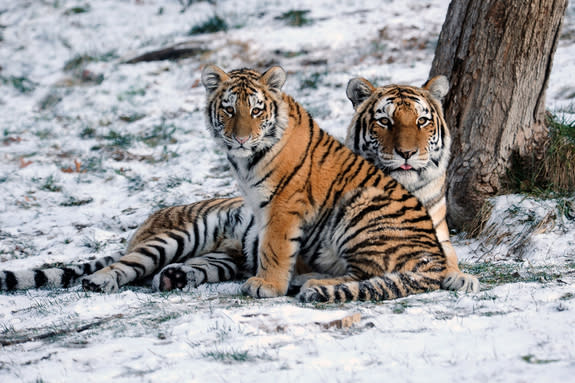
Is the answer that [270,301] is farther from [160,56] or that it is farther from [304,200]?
[160,56]

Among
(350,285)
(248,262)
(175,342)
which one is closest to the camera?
(175,342)

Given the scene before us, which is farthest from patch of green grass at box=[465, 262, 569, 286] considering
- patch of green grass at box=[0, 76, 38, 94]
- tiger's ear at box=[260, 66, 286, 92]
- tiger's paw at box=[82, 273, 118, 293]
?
patch of green grass at box=[0, 76, 38, 94]

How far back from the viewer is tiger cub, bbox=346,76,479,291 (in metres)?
4.66

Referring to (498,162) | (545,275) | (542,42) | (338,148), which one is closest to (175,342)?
(338,148)

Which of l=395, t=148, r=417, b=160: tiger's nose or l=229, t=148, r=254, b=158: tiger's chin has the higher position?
l=229, t=148, r=254, b=158: tiger's chin

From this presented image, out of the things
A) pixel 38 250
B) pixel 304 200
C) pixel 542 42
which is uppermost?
pixel 542 42

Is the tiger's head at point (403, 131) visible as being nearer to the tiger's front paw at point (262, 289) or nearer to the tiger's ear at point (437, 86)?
the tiger's ear at point (437, 86)

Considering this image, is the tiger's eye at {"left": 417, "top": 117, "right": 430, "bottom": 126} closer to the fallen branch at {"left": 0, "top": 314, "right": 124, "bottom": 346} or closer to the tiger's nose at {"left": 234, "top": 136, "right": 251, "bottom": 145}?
the tiger's nose at {"left": 234, "top": 136, "right": 251, "bottom": 145}

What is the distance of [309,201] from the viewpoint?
4352mm

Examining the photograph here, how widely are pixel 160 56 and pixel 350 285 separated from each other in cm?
840

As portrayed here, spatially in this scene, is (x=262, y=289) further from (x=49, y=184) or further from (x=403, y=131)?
(x=49, y=184)

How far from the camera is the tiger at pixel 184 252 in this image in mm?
4680

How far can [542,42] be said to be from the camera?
18.6ft

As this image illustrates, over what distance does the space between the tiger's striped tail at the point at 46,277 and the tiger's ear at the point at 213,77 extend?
153cm
